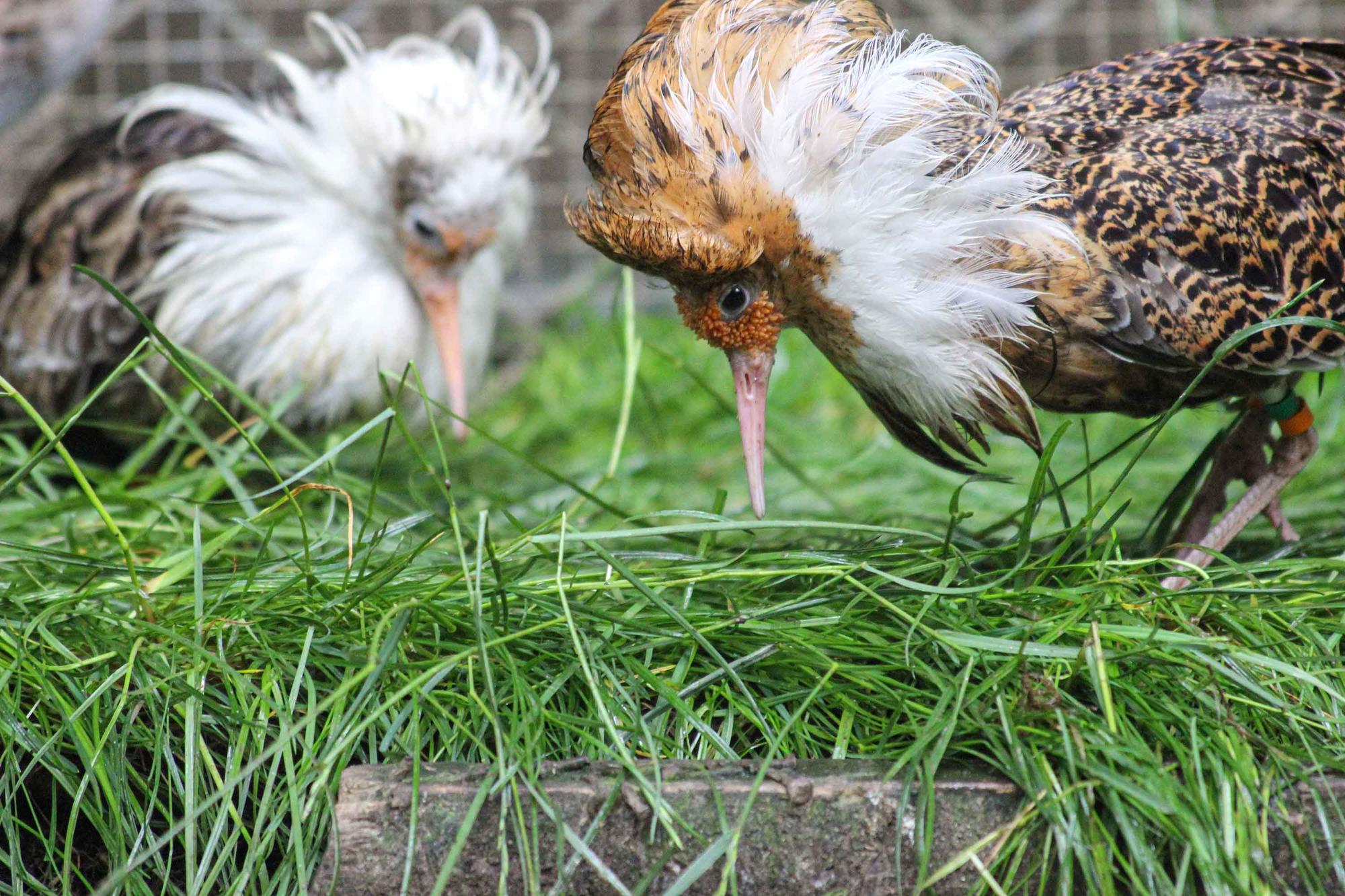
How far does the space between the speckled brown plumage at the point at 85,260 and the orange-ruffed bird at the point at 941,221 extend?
1.65m

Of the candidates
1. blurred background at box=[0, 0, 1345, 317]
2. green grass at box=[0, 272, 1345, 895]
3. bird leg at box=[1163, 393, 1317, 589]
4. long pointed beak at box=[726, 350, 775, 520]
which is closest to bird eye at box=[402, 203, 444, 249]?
green grass at box=[0, 272, 1345, 895]

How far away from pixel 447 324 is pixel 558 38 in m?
2.03

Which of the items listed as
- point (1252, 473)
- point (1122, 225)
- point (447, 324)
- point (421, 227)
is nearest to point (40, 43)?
point (421, 227)

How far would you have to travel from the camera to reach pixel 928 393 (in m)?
1.99

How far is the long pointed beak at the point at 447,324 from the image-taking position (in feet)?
10.3

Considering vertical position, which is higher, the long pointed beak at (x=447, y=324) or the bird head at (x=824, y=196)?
the bird head at (x=824, y=196)

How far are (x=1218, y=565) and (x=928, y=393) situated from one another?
0.63m

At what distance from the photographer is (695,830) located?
151 cm

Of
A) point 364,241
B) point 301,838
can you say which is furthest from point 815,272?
point 364,241

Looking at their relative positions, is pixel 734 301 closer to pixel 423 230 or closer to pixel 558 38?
pixel 423 230

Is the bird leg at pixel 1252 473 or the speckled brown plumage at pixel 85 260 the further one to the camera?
the speckled brown plumage at pixel 85 260

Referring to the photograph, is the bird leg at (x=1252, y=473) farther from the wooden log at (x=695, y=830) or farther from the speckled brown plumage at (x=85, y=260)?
the speckled brown plumage at (x=85, y=260)

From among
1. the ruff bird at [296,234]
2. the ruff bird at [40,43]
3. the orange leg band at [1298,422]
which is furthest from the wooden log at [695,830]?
the ruff bird at [40,43]

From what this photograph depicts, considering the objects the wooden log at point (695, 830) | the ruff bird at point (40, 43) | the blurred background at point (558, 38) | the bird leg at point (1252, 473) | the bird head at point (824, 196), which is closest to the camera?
the wooden log at point (695, 830)
